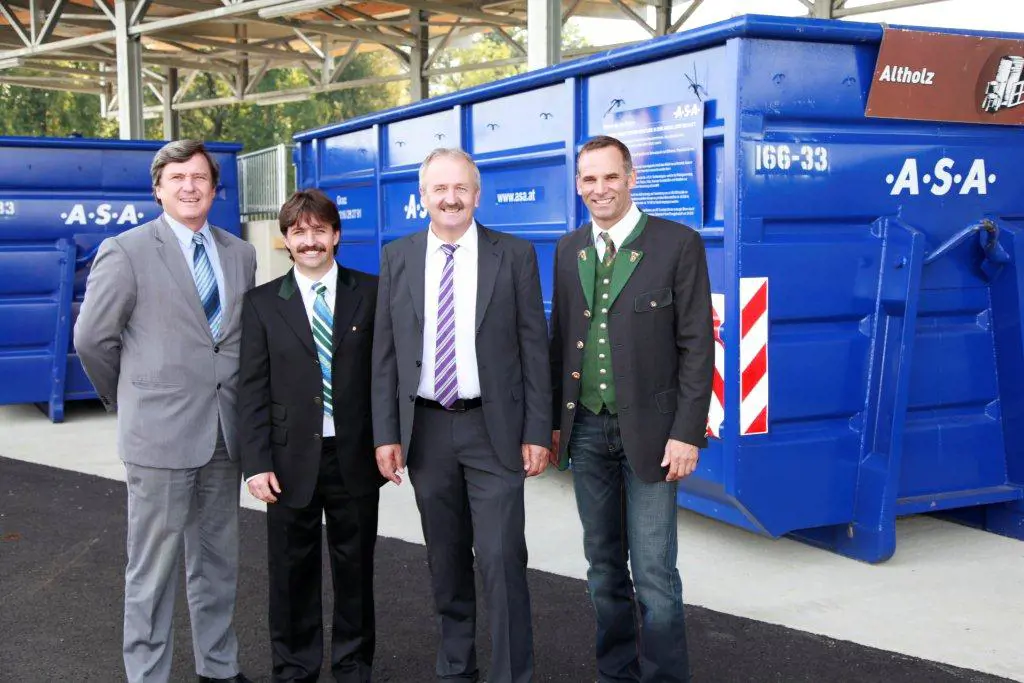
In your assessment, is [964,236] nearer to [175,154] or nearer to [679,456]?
[679,456]

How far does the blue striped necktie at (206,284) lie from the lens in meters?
3.34

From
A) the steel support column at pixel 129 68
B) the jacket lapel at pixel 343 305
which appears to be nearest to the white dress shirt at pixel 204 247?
the jacket lapel at pixel 343 305

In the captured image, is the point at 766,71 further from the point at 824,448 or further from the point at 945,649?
the point at 945,649

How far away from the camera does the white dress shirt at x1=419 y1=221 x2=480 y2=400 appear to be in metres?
3.20

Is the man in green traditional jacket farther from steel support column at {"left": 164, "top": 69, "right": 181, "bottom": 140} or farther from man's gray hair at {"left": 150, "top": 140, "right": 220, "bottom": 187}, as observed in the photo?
steel support column at {"left": 164, "top": 69, "right": 181, "bottom": 140}

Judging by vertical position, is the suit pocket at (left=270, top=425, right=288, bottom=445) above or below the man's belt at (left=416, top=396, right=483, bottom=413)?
below

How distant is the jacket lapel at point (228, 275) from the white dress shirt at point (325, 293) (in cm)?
20

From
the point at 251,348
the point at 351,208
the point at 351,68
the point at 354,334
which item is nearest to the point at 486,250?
the point at 354,334

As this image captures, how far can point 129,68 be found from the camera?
15219 mm

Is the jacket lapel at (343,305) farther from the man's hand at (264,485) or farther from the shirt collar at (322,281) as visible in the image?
the man's hand at (264,485)

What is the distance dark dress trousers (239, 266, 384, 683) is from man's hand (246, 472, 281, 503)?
26 mm

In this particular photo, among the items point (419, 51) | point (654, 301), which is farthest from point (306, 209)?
point (419, 51)

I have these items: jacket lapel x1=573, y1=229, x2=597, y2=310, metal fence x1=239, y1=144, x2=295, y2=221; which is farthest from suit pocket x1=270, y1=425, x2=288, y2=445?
metal fence x1=239, y1=144, x2=295, y2=221

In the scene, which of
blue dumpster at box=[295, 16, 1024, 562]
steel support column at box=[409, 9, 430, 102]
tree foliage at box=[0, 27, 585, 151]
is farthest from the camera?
tree foliage at box=[0, 27, 585, 151]
